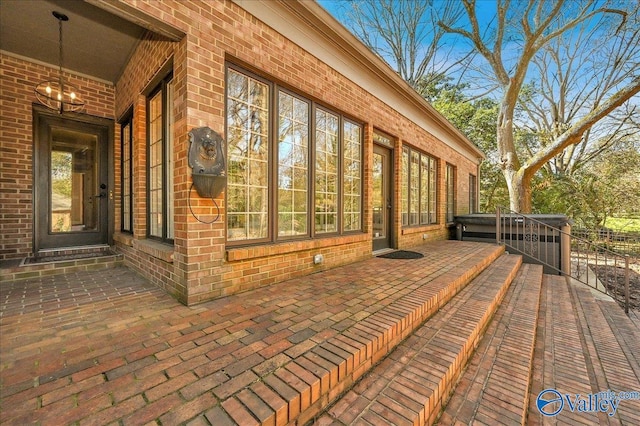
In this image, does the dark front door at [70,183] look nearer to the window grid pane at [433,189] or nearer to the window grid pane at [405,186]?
the window grid pane at [405,186]

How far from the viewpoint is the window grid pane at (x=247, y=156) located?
277 cm

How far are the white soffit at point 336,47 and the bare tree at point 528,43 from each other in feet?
22.8

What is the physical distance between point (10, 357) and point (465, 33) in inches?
557

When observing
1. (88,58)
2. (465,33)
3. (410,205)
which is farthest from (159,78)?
(465,33)

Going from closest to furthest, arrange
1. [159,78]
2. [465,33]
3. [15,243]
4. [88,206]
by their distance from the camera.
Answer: [159,78] < [15,243] < [88,206] < [465,33]

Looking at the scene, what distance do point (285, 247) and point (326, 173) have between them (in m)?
1.34

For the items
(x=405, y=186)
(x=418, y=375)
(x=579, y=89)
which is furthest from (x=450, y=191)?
(x=579, y=89)

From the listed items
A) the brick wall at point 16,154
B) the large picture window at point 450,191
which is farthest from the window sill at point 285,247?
the large picture window at point 450,191

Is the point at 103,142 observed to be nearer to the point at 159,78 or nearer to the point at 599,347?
the point at 159,78

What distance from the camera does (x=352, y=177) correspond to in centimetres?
432

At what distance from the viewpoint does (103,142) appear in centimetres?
424

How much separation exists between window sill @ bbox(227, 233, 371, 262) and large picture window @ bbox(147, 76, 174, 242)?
86 centimetres

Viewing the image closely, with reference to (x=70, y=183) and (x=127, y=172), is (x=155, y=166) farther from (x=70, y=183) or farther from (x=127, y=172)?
(x=70, y=183)

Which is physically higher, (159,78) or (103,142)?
(159,78)
